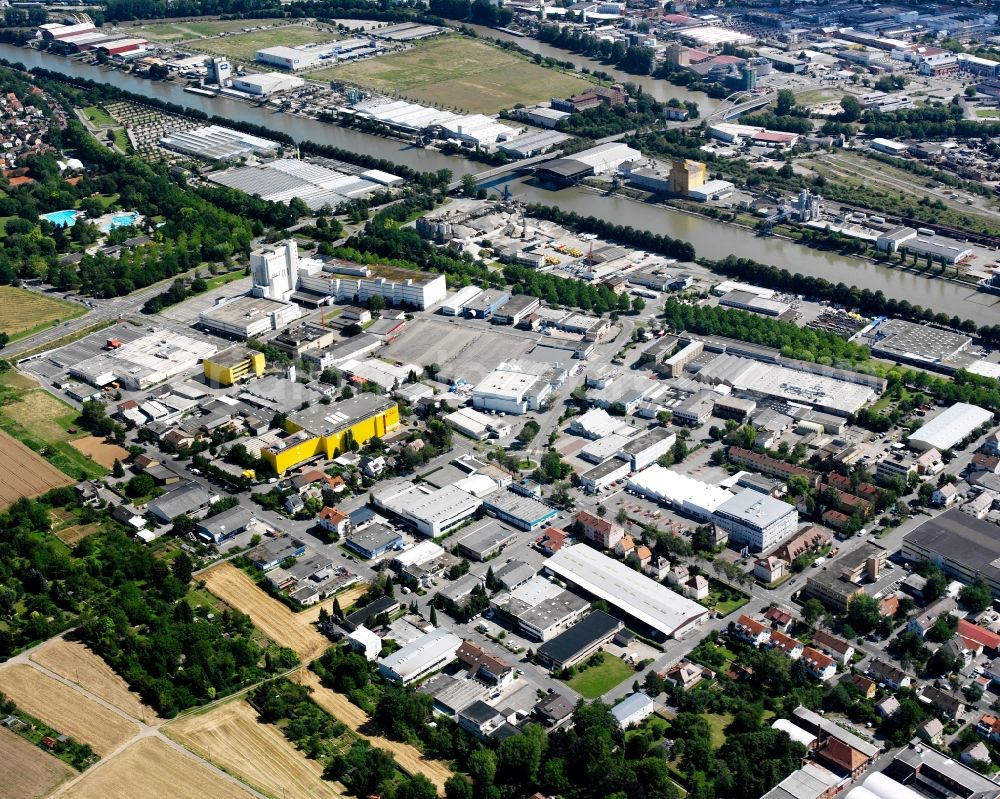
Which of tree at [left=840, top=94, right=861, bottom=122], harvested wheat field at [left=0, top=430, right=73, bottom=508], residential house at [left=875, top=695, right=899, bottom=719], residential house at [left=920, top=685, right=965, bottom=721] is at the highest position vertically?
tree at [left=840, top=94, right=861, bottom=122]

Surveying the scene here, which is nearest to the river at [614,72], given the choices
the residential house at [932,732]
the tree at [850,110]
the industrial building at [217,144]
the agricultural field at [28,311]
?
the tree at [850,110]

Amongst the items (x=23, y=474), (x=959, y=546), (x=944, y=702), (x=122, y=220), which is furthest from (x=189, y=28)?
(x=944, y=702)

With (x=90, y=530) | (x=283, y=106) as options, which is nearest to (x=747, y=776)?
(x=90, y=530)

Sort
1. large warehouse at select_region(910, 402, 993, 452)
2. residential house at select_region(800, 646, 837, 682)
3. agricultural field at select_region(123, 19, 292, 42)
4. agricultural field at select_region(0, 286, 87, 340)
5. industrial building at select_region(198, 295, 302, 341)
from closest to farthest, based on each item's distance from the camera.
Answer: residential house at select_region(800, 646, 837, 682) → large warehouse at select_region(910, 402, 993, 452) → industrial building at select_region(198, 295, 302, 341) → agricultural field at select_region(0, 286, 87, 340) → agricultural field at select_region(123, 19, 292, 42)

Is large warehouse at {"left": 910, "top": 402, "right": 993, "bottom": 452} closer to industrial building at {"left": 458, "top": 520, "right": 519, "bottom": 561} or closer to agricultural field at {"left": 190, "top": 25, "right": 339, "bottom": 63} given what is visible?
industrial building at {"left": 458, "top": 520, "right": 519, "bottom": 561}

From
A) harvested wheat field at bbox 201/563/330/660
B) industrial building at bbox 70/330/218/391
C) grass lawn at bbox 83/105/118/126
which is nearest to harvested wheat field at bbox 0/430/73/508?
industrial building at bbox 70/330/218/391

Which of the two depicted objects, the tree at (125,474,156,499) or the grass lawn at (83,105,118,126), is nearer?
the tree at (125,474,156,499)

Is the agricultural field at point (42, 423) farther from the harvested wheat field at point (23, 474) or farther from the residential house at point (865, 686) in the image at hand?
the residential house at point (865, 686)
